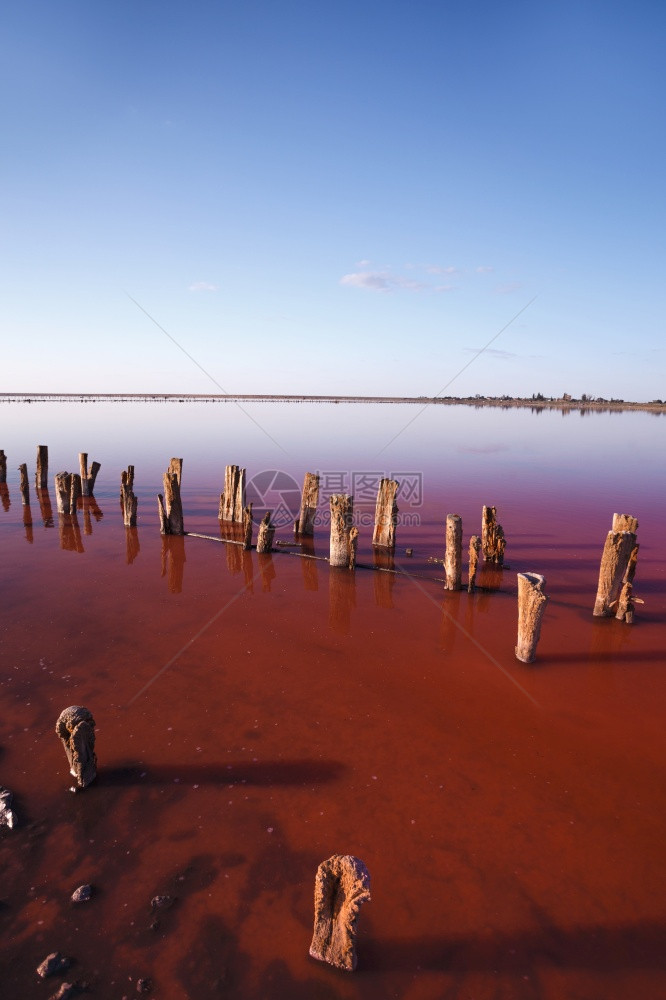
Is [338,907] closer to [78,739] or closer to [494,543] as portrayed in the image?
[78,739]

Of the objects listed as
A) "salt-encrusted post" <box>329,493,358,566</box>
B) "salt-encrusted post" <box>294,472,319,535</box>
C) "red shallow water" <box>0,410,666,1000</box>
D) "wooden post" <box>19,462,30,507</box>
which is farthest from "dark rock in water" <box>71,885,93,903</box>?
"wooden post" <box>19,462,30,507</box>

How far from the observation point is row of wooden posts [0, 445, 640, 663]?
7.41 m

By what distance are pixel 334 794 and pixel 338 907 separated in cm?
158

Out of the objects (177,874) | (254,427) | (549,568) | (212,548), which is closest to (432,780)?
(177,874)

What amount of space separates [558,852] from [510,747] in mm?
1348

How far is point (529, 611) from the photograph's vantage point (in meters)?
7.12

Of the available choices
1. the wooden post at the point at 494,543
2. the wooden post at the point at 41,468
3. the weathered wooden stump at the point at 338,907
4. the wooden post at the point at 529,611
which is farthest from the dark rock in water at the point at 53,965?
the wooden post at the point at 41,468

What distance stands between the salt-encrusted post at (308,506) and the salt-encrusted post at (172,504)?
347 centimetres

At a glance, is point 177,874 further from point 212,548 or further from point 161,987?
point 212,548

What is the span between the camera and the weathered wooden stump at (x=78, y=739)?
4.72 meters

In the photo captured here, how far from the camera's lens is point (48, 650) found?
748 centimetres

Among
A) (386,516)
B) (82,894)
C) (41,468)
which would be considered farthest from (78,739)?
(41,468)

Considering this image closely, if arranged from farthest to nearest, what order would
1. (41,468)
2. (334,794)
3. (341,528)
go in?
(41,468) < (341,528) < (334,794)

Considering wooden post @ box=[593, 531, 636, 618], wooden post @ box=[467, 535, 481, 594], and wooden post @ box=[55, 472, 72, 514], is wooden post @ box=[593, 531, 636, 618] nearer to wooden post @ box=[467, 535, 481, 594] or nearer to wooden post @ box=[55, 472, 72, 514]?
wooden post @ box=[467, 535, 481, 594]
